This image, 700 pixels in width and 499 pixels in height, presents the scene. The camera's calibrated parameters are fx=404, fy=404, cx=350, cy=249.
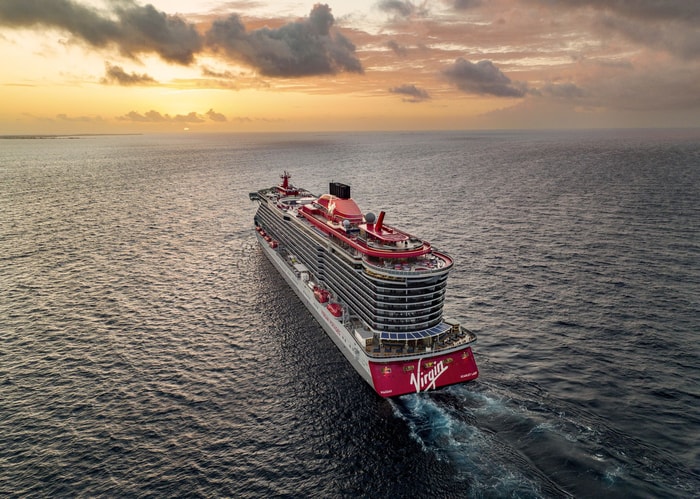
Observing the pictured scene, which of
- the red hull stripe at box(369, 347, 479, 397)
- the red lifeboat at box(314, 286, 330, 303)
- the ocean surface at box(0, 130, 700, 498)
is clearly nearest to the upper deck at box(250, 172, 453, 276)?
the red lifeboat at box(314, 286, 330, 303)

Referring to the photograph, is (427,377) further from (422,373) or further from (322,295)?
(322,295)

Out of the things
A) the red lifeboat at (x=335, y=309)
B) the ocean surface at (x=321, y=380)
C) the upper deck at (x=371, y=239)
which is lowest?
the ocean surface at (x=321, y=380)

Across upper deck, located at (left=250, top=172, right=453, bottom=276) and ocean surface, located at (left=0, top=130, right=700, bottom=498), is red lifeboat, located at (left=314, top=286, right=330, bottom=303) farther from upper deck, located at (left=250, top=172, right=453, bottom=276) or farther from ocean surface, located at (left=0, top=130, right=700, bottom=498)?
upper deck, located at (left=250, top=172, right=453, bottom=276)

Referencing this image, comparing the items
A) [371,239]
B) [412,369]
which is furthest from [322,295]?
[412,369]

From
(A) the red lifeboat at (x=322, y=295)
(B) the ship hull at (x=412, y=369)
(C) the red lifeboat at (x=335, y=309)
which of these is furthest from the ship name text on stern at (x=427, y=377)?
(A) the red lifeboat at (x=322, y=295)

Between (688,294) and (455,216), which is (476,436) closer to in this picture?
(688,294)

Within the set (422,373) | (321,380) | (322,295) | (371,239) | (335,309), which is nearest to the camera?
(422,373)

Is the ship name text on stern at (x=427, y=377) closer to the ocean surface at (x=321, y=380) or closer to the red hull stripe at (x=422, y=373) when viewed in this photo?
the red hull stripe at (x=422, y=373)
